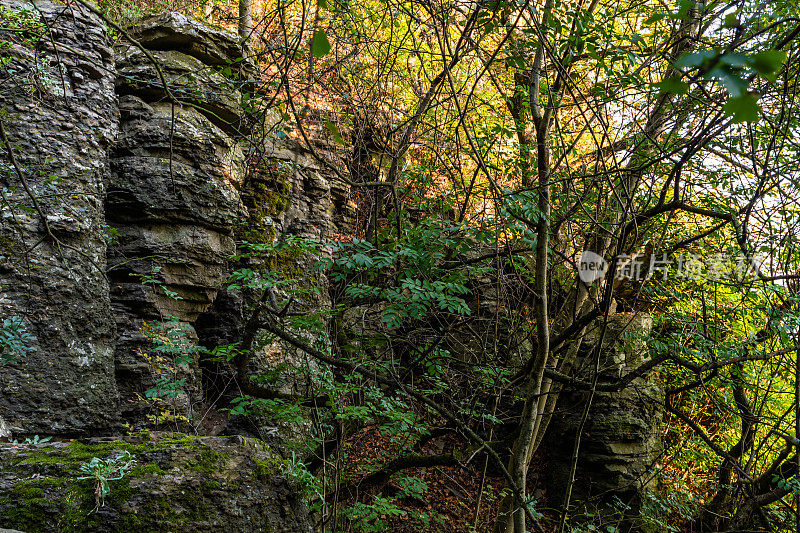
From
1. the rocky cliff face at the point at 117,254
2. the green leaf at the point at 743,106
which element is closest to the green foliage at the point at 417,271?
the rocky cliff face at the point at 117,254

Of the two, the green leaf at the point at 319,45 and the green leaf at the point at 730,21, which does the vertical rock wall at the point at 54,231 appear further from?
the green leaf at the point at 730,21

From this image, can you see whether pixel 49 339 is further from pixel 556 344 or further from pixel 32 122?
pixel 556 344

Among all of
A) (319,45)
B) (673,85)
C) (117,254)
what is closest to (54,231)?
(117,254)

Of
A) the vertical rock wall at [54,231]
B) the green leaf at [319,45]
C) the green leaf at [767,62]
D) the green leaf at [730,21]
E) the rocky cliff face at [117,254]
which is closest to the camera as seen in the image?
the green leaf at [767,62]

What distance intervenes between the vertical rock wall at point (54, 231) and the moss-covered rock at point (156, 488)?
72.4 inches

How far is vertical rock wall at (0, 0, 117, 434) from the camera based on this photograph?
3748 mm

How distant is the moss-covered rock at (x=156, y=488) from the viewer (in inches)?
72.7

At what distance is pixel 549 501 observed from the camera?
754 cm

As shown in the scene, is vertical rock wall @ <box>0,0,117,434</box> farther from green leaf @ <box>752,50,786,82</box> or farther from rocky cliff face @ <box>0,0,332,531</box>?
green leaf @ <box>752,50,786,82</box>

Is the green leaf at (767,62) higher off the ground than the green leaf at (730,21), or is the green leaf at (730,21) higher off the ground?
the green leaf at (730,21)

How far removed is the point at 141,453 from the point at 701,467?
28.1 ft

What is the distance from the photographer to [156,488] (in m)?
2.04

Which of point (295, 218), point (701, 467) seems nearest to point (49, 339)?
point (295, 218)

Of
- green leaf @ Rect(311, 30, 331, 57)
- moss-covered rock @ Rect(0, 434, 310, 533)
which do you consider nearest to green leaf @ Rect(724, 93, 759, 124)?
green leaf @ Rect(311, 30, 331, 57)
